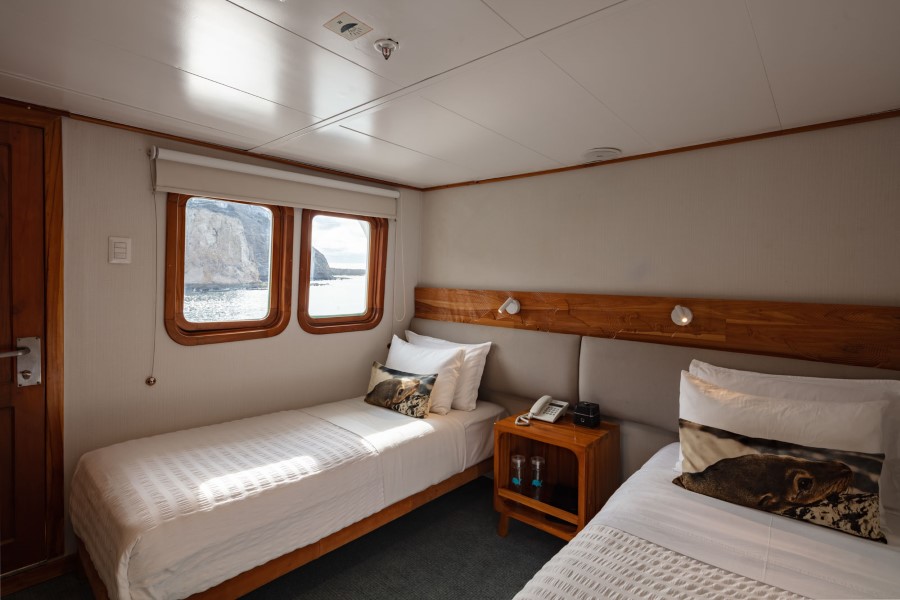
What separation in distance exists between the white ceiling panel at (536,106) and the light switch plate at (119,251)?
1.83 m

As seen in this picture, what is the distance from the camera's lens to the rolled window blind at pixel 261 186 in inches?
99.1

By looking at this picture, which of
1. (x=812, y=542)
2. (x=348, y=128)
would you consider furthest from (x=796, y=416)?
(x=348, y=128)

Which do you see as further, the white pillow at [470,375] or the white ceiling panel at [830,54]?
the white pillow at [470,375]

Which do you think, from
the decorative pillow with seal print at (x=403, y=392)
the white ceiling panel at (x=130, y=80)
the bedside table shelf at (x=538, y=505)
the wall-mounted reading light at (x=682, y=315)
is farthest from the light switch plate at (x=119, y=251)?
the wall-mounted reading light at (x=682, y=315)

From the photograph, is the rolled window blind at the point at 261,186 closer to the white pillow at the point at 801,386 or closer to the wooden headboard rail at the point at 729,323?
the wooden headboard rail at the point at 729,323

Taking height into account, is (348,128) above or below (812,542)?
above

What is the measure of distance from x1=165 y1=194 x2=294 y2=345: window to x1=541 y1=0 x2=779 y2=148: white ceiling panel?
2229 mm

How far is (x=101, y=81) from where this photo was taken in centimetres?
184

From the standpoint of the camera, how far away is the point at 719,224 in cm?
242

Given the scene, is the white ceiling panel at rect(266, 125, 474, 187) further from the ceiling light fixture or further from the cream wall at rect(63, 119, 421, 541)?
the ceiling light fixture

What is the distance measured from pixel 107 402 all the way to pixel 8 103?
1499mm

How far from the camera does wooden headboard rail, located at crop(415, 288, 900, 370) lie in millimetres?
1992

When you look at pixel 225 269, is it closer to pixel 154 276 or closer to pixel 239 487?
pixel 154 276

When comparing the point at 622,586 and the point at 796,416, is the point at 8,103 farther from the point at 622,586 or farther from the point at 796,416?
the point at 796,416
